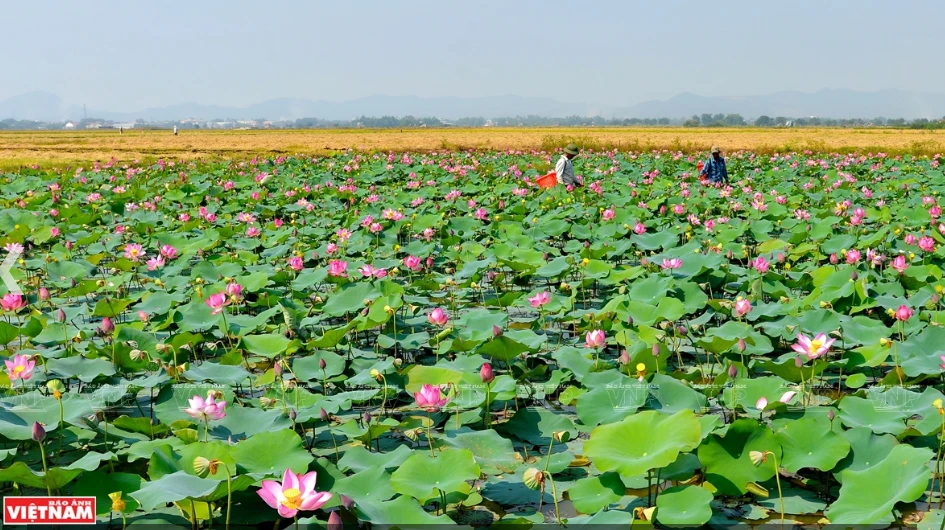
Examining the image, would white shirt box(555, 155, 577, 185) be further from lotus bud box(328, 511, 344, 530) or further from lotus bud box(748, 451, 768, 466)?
lotus bud box(328, 511, 344, 530)

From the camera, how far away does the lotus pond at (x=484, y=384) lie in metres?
1.94

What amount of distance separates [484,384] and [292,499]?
3.67 feet

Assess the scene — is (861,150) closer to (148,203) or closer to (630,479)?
(148,203)

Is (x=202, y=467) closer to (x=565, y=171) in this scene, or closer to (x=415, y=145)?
(x=565, y=171)

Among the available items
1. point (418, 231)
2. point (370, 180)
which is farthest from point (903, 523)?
point (370, 180)

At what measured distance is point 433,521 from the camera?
5.88 ft

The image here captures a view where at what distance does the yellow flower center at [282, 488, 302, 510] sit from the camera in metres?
1.65

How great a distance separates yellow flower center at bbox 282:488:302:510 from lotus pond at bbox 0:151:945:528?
→ 0.04ft

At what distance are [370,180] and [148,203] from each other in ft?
14.1

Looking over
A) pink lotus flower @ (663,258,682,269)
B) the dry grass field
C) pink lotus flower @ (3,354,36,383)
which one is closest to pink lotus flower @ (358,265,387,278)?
pink lotus flower @ (663,258,682,269)

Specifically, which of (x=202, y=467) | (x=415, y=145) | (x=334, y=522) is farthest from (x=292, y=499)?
(x=415, y=145)

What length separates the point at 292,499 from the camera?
5.46 ft

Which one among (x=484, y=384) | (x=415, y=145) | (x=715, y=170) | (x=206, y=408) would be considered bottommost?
(x=484, y=384)

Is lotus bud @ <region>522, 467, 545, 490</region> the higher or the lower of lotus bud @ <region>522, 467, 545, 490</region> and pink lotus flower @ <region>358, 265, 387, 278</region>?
the lower
